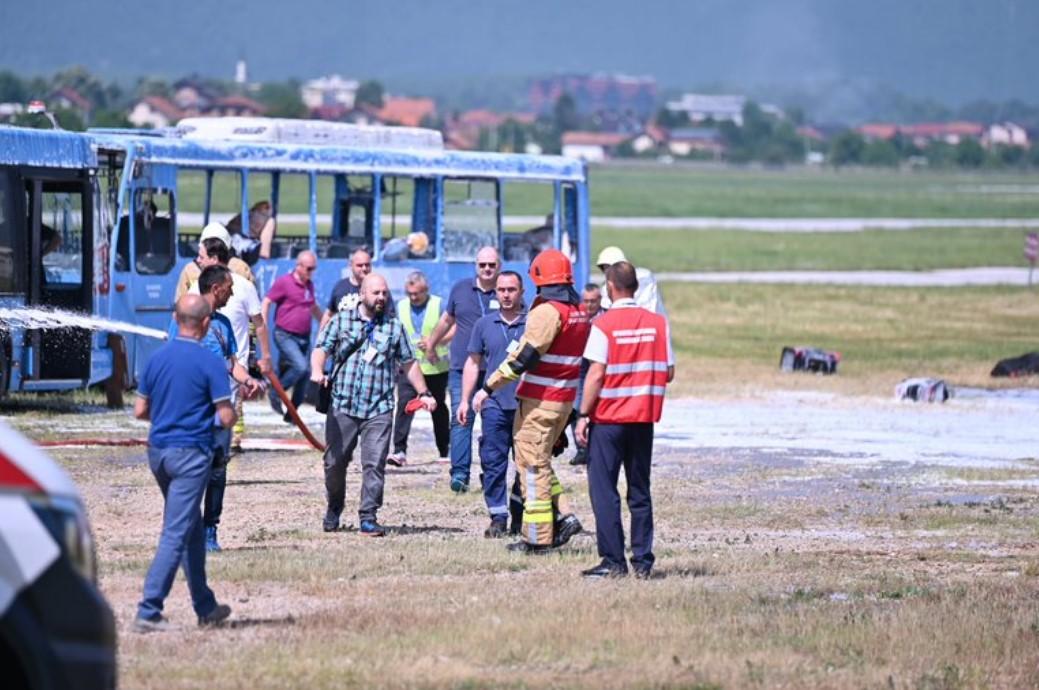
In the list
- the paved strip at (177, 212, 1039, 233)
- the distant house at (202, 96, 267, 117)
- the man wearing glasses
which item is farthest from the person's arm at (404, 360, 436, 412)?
the distant house at (202, 96, 267, 117)

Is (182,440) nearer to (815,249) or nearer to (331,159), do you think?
(331,159)

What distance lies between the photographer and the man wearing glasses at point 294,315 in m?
19.2

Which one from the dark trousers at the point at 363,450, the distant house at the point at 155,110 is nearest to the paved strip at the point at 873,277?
the dark trousers at the point at 363,450

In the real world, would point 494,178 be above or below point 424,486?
above

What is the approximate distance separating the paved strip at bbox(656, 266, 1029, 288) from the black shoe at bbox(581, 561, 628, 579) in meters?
37.2

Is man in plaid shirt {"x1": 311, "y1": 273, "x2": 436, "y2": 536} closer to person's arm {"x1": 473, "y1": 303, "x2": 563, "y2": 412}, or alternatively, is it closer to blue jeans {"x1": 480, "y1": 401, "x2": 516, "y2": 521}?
blue jeans {"x1": 480, "y1": 401, "x2": 516, "y2": 521}

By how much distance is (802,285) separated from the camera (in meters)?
47.9

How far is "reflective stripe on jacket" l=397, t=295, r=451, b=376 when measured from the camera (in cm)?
1650

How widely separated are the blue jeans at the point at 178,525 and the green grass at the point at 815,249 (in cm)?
4557

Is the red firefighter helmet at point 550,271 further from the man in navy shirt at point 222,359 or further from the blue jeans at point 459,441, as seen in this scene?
the blue jeans at point 459,441

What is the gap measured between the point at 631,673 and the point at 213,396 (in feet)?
7.44

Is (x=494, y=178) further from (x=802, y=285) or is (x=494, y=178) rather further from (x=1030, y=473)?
(x=802, y=285)

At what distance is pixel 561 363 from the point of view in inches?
460

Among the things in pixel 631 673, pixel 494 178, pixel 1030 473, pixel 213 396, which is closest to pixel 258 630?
pixel 213 396
